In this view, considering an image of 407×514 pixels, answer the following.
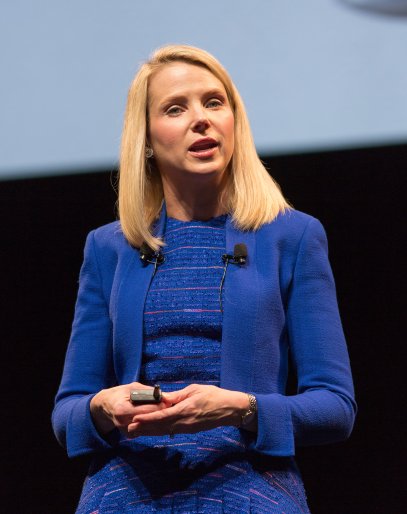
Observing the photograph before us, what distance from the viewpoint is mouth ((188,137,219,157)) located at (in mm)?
1721

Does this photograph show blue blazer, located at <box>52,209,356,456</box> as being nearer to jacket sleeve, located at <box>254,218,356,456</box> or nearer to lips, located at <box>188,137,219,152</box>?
jacket sleeve, located at <box>254,218,356,456</box>

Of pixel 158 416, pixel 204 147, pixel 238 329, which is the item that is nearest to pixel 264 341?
pixel 238 329

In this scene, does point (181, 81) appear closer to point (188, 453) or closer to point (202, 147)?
point (202, 147)

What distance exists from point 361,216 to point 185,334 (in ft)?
3.47

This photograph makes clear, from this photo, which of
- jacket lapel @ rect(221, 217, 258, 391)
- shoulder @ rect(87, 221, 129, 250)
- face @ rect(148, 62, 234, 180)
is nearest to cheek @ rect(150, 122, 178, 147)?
face @ rect(148, 62, 234, 180)

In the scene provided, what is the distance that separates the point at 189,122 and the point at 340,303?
1.03m

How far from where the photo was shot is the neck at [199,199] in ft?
5.81

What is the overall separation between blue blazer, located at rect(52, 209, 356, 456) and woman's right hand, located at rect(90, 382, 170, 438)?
0.12ft

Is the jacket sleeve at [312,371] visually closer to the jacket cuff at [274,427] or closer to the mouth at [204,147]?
the jacket cuff at [274,427]

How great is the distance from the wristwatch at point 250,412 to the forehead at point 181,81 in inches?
24.2

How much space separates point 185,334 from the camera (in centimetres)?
160

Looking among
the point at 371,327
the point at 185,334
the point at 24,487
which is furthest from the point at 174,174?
the point at 24,487

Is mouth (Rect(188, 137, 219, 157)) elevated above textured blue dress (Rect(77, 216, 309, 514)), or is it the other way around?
mouth (Rect(188, 137, 219, 157))

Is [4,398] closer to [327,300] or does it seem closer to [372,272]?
[372,272]
